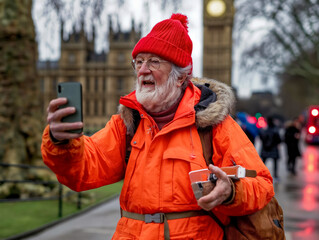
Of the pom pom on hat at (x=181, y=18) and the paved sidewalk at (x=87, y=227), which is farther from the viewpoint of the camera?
the paved sidewalk at (x=87, y=227)

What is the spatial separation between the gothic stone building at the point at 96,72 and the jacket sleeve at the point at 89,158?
7375 centimetres

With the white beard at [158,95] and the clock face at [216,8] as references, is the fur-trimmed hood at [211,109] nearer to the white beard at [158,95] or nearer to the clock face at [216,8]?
the white beard at [158,95]

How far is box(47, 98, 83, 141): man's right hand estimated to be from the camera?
5.59ft

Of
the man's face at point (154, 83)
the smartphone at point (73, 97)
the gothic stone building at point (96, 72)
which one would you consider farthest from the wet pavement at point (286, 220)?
the gothic stone building at point (96, 72)

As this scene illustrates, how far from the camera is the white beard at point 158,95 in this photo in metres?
2.21

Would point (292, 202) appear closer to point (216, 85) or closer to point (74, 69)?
point (216, 85)

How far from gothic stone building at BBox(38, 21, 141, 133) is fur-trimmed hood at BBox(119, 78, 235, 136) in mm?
73678

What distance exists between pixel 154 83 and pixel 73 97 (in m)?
0.62

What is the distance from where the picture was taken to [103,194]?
9.53 meters

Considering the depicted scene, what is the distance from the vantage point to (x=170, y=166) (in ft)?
6.66

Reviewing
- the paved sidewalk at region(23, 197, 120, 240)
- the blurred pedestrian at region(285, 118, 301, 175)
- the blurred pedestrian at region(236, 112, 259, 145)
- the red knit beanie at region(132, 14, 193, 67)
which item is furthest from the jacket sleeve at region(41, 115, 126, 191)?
the blurred pedestrian at region(285, 118, 301, 175)

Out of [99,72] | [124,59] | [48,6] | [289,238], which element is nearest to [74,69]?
[99,72]

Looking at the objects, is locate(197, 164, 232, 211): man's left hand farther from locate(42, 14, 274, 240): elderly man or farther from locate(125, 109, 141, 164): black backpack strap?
locate(125, 109, 141, 164): black backpack strap

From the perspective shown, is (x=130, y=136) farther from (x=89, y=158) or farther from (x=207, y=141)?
(x=207, y=141)
